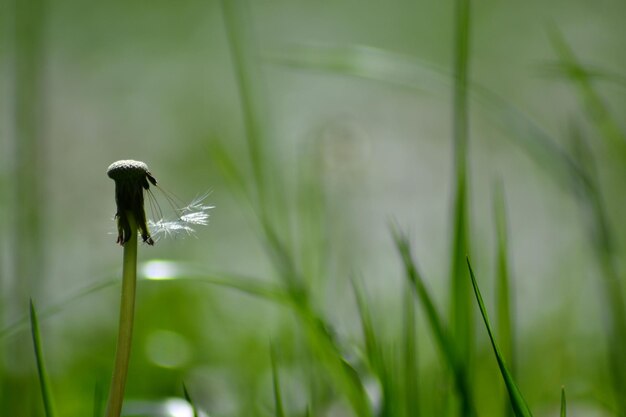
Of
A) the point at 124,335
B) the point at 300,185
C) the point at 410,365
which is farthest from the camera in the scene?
the point at 300,185

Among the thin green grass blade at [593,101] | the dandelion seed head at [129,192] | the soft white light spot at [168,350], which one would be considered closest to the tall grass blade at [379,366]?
the dandelion seed head at [129,192]

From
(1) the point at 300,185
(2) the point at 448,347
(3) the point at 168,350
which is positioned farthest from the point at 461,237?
(1) the point at 300,185

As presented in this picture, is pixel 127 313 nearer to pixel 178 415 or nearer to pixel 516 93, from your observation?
pixel 178 415

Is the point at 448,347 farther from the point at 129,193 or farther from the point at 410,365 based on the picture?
the point at 129,193

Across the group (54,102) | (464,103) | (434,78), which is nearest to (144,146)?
(54,102)

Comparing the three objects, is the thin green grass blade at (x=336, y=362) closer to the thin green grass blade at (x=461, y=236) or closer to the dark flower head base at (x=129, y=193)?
the thin green grass blade at (x=461, y=236)

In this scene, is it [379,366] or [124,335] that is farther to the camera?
[379,366]
